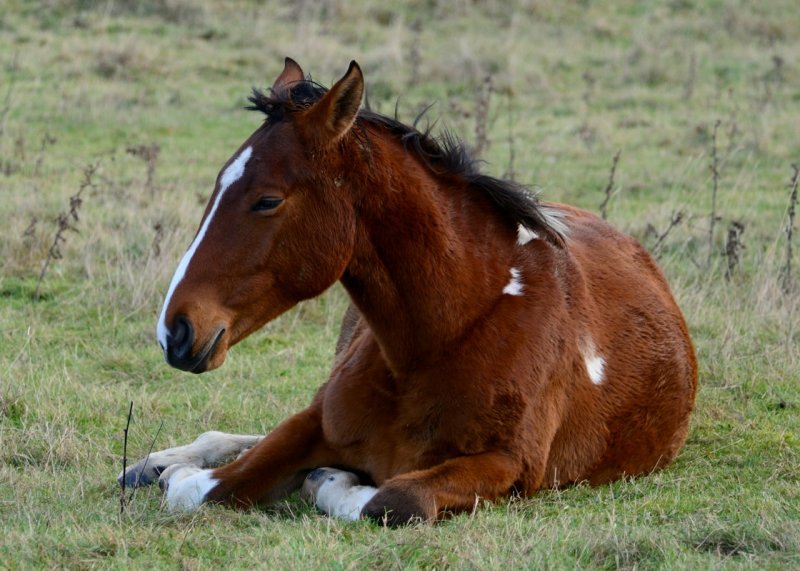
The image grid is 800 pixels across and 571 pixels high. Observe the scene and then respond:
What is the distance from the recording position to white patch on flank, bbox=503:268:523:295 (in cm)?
496

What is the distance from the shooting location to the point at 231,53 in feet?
56.9

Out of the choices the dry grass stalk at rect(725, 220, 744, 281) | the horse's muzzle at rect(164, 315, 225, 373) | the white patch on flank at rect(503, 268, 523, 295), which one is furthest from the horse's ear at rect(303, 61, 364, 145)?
the dry grass stalk at rect(725, 220, 744, 281)

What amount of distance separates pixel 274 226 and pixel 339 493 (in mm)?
1119

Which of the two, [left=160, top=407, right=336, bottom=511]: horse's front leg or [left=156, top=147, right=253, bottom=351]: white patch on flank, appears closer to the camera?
[left=156, top=147, right=253, bottom=351]: white patch on flank

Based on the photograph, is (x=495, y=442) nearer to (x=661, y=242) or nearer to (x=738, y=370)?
(x=738, y=370)

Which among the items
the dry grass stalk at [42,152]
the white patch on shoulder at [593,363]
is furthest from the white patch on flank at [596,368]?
the dry grass stalk at [42,152]

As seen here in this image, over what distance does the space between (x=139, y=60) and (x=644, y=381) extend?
12.0 metres

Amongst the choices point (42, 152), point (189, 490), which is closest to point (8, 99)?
point (42, 152)

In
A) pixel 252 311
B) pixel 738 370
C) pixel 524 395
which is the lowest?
pixel 738 370

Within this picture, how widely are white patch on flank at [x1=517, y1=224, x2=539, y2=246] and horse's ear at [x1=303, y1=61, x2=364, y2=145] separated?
995mm

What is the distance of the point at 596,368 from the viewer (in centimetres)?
534

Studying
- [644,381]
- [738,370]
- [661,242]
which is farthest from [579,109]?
[644,381]

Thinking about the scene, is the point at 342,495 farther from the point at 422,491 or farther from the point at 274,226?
the point at 274,226

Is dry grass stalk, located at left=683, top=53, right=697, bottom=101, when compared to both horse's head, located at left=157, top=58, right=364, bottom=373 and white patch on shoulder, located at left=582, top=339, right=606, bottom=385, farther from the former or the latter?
horse's head, located at left=157, top=58, right=364, bottom=373
